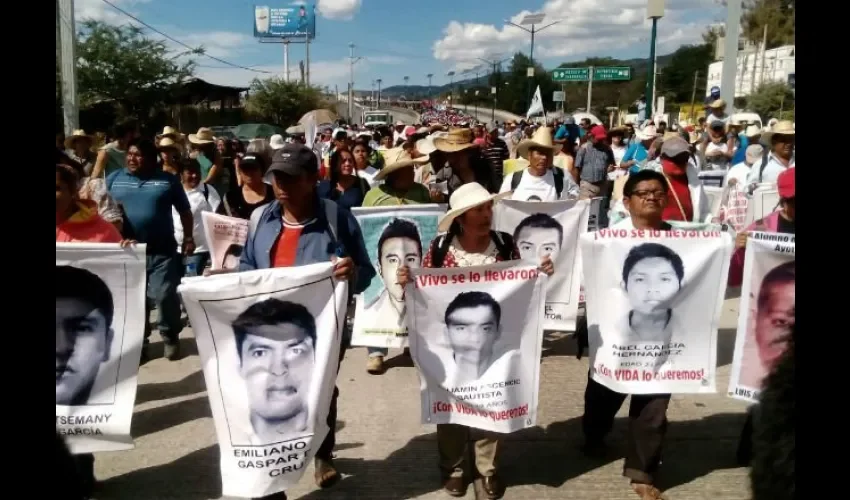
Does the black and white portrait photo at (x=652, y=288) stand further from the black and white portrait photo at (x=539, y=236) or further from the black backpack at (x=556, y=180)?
the black backpack at (x=556, y=180)

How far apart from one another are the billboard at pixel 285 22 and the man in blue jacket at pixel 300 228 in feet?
262

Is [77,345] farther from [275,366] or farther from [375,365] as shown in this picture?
[375,365]

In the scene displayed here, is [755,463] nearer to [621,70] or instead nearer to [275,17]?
[621,70]

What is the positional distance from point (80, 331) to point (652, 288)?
288 centimetres

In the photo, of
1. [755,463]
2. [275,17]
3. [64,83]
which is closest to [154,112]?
[64,83]

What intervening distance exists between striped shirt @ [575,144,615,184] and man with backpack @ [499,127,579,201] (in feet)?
9.74

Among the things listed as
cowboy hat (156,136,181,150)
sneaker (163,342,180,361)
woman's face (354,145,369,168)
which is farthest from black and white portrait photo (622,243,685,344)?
cowboy hat (156,136,181,150)

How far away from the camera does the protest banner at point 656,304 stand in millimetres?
3730

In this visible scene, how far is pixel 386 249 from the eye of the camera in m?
5.33

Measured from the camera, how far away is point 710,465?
13.2 ft

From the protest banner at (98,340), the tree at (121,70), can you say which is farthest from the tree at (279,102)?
A: the protest banner at (98,340)

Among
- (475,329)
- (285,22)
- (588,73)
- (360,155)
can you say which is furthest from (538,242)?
(285,22)
